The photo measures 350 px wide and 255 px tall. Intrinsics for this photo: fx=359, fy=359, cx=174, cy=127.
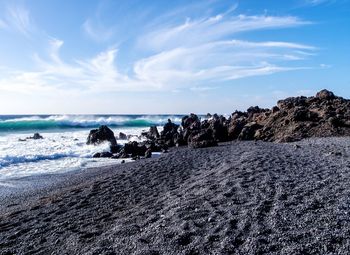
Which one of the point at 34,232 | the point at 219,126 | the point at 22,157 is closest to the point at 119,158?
the point at 22,157

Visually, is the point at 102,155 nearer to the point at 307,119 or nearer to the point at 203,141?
the point at 203,141

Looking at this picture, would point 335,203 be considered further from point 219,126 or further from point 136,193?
point 219,126

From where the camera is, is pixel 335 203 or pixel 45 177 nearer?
pixel 335 203

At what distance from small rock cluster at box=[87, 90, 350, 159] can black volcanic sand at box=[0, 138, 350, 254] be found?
6.98 metres

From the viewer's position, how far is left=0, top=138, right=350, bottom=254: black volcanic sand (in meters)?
4.87

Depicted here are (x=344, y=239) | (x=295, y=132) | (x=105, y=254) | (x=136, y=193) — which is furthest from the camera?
(x=295, y=132)

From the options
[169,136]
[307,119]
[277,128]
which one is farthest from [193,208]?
[169,136]

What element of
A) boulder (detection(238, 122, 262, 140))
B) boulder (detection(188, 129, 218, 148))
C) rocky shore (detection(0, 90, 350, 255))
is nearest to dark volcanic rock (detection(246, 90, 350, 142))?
boulder (detection(238, 122, 262, 140))

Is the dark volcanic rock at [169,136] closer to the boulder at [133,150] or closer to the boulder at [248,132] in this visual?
the boulder at [133,150]

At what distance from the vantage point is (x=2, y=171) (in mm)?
13609

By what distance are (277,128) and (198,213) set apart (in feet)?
45.4

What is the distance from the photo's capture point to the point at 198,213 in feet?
19.9

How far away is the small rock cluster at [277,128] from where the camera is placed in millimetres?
17236

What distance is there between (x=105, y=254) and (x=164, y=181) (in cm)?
479
